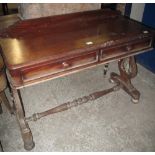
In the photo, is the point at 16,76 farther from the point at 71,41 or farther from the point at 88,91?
the point at 88,91

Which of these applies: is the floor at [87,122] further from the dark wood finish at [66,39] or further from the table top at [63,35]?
the table top at [63,35]

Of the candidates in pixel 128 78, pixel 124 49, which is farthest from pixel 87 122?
pixel 124 49

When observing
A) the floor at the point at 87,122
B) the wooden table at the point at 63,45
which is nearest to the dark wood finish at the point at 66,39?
the wooden table at the point at 63,45

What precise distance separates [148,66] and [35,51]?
6.11 feet

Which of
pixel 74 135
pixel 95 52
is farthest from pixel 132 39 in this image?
pixel 74 135

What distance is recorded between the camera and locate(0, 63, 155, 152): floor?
5.73ft

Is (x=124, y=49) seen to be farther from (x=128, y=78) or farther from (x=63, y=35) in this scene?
(x=128, y=78)

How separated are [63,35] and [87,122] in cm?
88

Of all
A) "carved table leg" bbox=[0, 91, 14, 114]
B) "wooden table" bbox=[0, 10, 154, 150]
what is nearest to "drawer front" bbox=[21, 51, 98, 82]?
"wooden table" bbox=[0, 10, 154, 150]

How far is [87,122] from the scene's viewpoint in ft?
6.41

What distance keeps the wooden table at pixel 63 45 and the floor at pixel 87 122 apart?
21 cm

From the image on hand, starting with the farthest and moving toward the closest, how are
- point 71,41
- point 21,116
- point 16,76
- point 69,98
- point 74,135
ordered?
point 69,98, point 74,135, point 21,116, point 71,41, point 16,76

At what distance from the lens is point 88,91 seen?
92.7 inches

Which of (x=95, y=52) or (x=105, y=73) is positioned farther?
(x=105, y=73)
